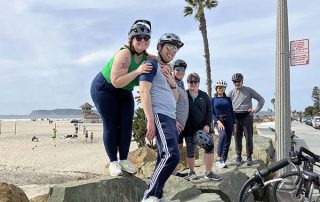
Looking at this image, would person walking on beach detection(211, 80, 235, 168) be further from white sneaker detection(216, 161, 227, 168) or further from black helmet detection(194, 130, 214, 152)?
black helmet detection(194, 130, 214, 152)

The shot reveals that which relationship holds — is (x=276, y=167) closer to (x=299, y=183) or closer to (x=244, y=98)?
(x=299, y=183)

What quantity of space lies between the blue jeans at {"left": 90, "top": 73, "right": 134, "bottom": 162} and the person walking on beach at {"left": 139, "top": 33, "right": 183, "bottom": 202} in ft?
1.89

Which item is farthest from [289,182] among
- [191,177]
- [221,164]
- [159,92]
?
[221,164]

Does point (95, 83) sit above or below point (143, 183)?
above

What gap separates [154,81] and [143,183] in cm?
127

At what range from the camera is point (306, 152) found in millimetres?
4332

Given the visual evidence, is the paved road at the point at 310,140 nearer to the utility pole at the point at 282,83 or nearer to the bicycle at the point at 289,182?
the utility pole at the point at 282,83

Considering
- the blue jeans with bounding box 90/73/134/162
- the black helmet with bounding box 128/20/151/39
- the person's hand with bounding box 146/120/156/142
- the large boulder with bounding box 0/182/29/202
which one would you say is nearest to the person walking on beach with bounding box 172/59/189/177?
the blue jeans with bounding box 90/73/134/162

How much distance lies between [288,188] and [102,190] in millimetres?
1813

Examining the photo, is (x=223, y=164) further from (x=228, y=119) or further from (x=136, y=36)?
Answer: (x=136, y=36)

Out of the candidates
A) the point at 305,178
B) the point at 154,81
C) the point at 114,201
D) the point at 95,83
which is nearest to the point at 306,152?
the point at 305,178

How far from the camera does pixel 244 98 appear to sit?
7980 mm

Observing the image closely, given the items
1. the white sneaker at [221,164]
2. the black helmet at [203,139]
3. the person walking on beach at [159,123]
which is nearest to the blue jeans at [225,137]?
the white sneaker at [221,164]

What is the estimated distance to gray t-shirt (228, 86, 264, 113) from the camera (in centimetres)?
797
